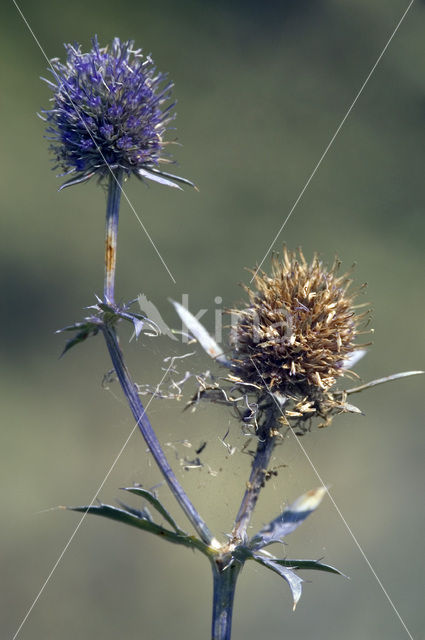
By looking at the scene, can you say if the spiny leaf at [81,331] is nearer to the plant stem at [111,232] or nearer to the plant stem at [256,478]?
the plant stem at [111,232]

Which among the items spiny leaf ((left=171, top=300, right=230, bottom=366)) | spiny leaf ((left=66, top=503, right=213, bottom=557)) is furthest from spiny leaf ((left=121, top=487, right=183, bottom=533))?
spiny leaf ((left=171, top=300, right=230, bottom=366))

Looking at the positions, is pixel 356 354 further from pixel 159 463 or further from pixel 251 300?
pixel 159 463

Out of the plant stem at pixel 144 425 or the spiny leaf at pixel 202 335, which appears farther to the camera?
the spiny leaf at pixel 202 335

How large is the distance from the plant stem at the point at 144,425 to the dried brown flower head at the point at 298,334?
152 millimetres

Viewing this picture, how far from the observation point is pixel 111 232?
0.87 metres

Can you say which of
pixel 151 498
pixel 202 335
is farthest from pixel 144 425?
pixel 202 335

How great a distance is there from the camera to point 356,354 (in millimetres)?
967

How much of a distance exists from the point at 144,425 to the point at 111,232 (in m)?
0.26

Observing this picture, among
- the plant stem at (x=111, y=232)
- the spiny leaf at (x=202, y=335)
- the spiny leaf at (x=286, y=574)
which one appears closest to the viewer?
the spiny leaf at (x=286, y=574)

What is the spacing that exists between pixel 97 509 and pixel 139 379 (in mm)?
234

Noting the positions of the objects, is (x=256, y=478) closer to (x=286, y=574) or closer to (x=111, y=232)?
(x=286, y=574)

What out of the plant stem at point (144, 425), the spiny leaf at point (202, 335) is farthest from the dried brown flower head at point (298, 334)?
the plant stem at point (144, 425)

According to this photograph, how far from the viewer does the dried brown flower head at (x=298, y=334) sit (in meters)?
0.90

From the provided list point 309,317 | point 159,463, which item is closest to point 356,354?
point 309,317
